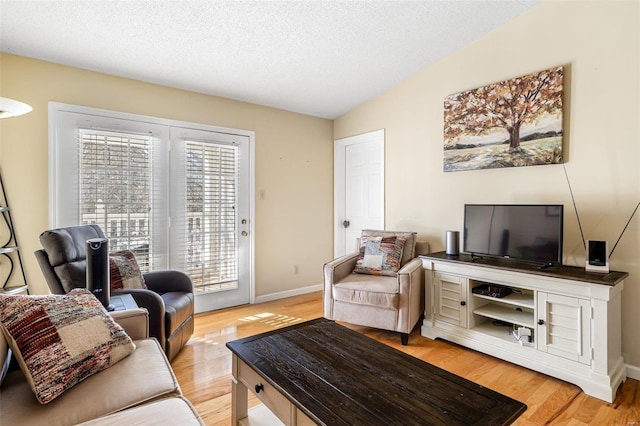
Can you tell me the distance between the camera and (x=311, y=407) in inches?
45.1

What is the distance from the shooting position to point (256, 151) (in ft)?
12.6

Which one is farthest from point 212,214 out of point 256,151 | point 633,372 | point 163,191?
point 633,372

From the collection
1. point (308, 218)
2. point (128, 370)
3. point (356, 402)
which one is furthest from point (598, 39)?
point (128, 370)

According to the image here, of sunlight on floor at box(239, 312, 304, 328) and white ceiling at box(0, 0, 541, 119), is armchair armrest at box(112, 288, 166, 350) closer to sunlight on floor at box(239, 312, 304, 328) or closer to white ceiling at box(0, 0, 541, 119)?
sunlight on floor at box(239, 312, 304, 328)

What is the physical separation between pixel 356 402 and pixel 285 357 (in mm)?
439

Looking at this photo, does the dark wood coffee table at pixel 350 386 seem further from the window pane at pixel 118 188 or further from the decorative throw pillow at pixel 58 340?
the window pane at pixel 118 188

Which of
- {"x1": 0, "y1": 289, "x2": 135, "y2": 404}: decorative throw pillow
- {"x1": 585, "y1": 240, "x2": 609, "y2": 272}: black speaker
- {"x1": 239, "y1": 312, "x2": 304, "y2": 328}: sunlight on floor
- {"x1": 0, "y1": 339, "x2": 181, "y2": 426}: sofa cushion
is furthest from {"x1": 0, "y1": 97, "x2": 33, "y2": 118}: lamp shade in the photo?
{"x1": 585, "y1": 240, "x2": 609, "y2": 272}: black speaker

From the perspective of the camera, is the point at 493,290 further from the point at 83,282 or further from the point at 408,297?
the point at 83,282

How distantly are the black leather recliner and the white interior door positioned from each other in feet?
7.81

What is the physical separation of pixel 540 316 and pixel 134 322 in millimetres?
2543

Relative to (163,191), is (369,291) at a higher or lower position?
lower

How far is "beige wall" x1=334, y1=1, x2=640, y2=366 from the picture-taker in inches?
89.3

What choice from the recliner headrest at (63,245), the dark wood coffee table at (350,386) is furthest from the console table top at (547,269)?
the recliner headrest at (63,245)

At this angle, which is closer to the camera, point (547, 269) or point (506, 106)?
point (547, 269)
